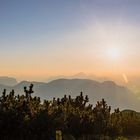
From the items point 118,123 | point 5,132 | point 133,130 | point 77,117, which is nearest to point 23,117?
point 5,132

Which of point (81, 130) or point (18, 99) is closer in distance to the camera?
Result: point (18, 99)

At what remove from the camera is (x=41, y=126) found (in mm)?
61438

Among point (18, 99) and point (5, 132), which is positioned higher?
point (18, 99)

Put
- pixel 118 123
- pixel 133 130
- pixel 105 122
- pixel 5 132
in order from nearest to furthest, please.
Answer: pixel 5 132 → pixel 105 122 → pixel 118 123 → pixel 133 130

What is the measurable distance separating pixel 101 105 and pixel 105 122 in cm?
579

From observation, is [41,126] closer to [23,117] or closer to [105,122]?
[23,117]

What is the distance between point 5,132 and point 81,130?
1912 centimetres

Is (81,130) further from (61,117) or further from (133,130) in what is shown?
(133,130)

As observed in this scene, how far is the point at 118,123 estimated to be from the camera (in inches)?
3290

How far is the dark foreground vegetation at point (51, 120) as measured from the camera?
58.6 metres

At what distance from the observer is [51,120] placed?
6319 centimetres

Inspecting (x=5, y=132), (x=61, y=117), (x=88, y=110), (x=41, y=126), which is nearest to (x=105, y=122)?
(x=88, y=110)

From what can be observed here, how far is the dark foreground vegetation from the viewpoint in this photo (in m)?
58.6

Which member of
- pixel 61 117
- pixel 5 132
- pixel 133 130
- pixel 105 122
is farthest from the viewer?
pixel 133 130
